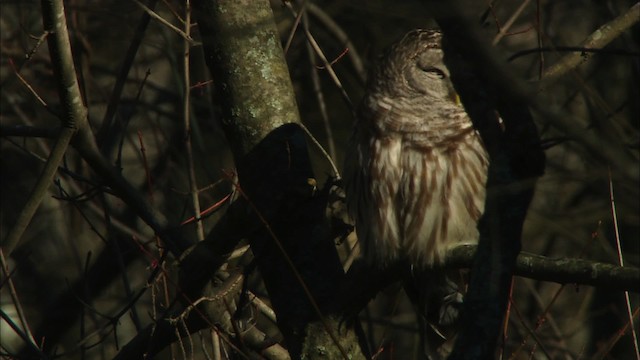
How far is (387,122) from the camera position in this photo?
489 cm

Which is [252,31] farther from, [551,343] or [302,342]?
[551,343]

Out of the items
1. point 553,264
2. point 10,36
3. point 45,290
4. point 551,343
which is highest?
point 10,36

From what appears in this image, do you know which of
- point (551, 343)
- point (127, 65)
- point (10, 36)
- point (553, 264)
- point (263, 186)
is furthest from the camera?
point (10, 36)

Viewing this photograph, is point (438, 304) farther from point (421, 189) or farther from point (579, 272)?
point (579, 272)

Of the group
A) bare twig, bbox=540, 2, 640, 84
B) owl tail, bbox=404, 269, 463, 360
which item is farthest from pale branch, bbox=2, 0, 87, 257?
bare twig, bbox=540, 2, 640, 84

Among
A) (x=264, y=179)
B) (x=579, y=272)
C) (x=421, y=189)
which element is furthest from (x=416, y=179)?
(x=579, y=272)

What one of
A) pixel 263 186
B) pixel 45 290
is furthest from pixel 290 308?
pixel 45 290

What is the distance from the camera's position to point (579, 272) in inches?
131

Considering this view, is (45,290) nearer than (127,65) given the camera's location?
No

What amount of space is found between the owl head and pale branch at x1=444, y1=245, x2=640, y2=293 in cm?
162

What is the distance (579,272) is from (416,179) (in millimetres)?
1466

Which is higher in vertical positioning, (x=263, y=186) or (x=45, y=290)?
(x=263, y=186)

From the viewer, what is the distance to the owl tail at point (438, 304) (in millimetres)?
4895

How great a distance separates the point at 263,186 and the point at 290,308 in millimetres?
532
